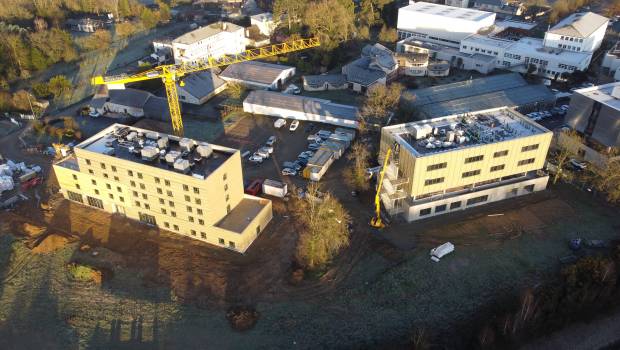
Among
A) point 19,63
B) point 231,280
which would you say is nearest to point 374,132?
point 231,280

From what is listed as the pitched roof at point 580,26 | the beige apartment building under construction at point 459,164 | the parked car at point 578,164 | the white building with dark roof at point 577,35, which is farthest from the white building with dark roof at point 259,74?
the pitched roof at point 580,26

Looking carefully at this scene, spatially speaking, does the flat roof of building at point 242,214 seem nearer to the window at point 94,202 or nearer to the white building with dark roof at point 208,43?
the window at point 94,202

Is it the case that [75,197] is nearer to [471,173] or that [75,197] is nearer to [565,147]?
[471,173]

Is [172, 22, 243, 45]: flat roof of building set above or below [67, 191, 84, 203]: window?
above

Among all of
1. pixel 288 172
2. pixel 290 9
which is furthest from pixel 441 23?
pixel 288 172

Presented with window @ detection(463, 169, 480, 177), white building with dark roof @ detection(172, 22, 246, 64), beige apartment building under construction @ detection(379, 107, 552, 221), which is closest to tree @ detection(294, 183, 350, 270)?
beige apartment building under construction @ detection(379, 107, 552, 221)

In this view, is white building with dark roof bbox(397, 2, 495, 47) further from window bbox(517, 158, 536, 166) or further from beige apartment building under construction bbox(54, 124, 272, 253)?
beige apartment building under construction bbox(54, 124, 272, 253)

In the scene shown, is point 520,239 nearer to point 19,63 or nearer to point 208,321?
point 208,321
